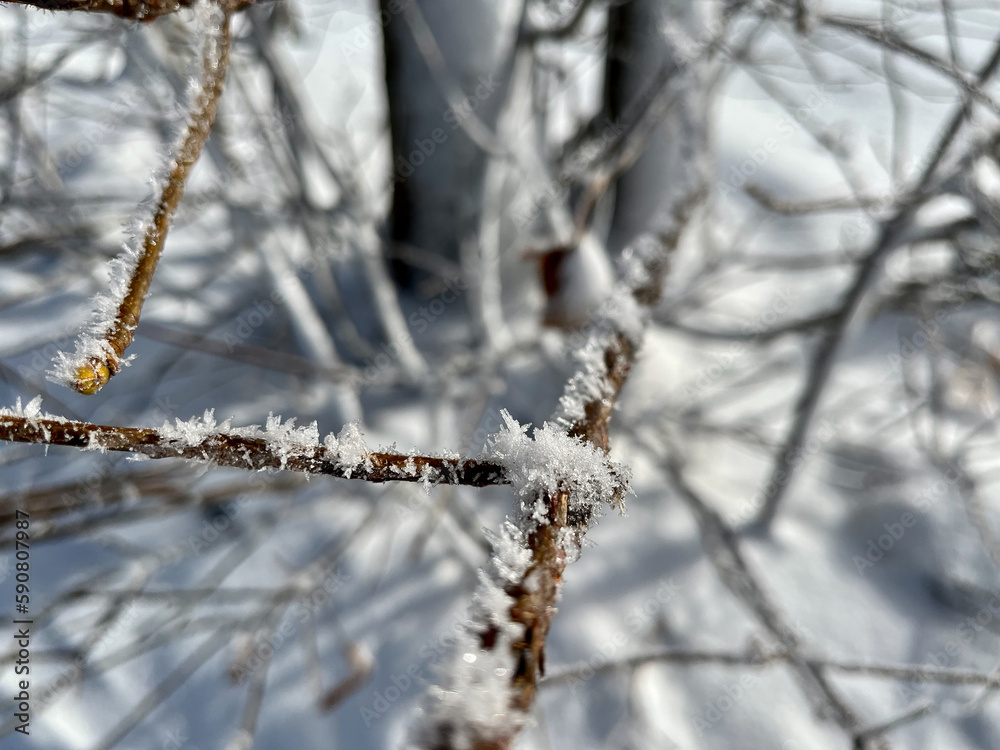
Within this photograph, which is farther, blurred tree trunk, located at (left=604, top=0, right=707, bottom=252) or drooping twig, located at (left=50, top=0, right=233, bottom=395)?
blurred tree trunk, located at (left=604, top=0, right=707, bottom=252)

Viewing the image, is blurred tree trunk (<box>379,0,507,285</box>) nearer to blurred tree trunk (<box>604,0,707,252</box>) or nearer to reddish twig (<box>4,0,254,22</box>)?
blurred tree trunk (<box>604,0,707,252</box>)

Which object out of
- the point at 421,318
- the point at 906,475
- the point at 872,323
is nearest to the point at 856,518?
the point at 906,475

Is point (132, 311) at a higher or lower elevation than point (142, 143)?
lower

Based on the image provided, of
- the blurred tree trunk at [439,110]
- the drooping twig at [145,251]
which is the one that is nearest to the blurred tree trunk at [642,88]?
the blurred tree trunk at [439,110]

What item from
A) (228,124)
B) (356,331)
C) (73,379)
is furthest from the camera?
(356,331)

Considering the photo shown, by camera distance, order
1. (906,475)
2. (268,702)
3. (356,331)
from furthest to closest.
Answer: (356,331), (906,475), (268,702)

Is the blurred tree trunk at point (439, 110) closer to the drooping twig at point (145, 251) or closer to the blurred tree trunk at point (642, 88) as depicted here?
the blurred tree trunk at point (642, 88)

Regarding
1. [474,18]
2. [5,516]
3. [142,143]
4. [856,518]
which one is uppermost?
[142,143]

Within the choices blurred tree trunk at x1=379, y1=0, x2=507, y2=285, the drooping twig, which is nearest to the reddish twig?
the drooping twig

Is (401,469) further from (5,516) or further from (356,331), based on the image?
(356,331)
